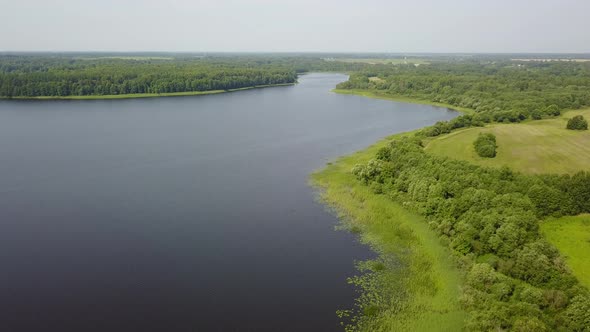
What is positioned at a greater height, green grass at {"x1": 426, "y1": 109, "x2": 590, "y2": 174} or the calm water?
green grass at {"x1": 426, "y1": 109, "x2": 590, "y2": 174}

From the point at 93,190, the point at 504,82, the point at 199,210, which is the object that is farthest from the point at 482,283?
the point at 504,82

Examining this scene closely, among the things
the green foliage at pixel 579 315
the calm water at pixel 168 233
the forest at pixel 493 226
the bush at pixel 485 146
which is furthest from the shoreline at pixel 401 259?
the bush at pixel 485 146

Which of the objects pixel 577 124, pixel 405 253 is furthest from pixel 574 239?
pixel 577 124

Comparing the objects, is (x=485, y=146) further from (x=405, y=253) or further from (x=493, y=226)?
(x=405, y=253)

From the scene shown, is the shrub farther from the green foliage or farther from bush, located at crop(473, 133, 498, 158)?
the green foliage

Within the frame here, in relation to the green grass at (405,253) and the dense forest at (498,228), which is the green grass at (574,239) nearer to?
the dense forest at (498,228)

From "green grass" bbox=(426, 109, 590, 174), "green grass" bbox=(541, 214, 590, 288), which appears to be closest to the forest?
"green grass" bbox=(541, 214, 590, 288)

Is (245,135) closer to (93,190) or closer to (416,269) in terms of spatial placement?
(93,190)
